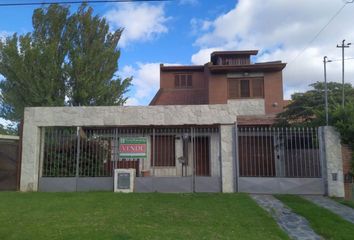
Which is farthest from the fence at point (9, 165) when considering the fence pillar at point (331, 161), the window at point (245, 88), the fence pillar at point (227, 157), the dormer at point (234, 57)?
the dormer at point (234, 57)

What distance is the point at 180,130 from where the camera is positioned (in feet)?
45.9

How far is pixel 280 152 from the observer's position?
1253cm

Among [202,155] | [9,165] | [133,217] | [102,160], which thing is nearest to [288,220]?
[133,217]

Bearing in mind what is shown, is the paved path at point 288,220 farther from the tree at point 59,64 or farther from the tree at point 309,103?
the tree at point 59,64

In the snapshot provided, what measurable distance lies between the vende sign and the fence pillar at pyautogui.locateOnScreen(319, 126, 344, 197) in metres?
6.38

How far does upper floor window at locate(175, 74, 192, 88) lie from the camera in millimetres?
26250

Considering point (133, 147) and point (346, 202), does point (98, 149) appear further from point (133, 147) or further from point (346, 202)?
point (346, 202)

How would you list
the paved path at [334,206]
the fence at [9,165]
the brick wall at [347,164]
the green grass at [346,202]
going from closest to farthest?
the paved path at [334,206] < the green grass at [346,202] < the brick wall at [347,164] < the fence at [9,165]

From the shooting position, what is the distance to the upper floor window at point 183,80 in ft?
86.1

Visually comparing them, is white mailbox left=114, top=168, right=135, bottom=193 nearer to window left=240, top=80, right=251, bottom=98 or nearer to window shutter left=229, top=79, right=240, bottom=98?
window shutter left=229, top=79, right=240, bottom=98

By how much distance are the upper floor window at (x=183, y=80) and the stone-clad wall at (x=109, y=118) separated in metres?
13.6

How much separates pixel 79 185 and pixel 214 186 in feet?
16.5

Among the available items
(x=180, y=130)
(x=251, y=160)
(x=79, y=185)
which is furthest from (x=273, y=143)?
(x=79, y=185)

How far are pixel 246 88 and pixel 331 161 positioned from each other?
12300 millimetres
